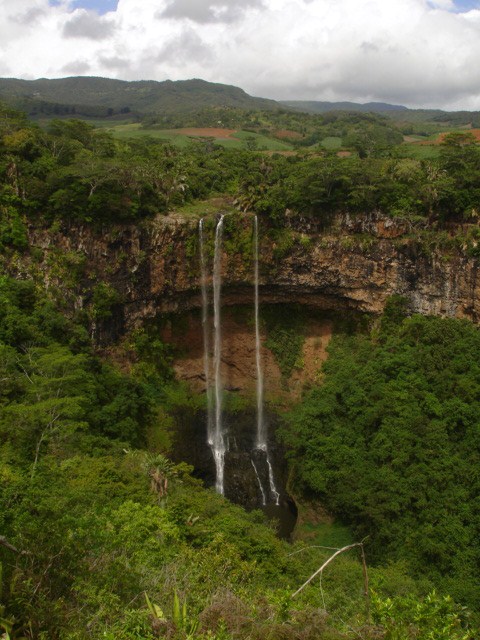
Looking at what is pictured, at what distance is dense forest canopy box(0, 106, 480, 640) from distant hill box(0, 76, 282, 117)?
3080 inches

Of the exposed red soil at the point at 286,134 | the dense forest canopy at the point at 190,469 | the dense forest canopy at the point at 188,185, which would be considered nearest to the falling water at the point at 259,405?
the dense forest canopy at the point at 190,469

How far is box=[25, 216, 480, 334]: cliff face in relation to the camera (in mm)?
21188

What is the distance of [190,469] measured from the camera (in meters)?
15.9

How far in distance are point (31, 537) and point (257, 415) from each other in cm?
1791

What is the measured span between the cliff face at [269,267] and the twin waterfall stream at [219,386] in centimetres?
36

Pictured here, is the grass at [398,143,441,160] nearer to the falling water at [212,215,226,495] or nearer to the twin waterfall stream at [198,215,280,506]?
the twin waterfall stream at [198,215,280,506]

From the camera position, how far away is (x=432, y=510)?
14.8 metres

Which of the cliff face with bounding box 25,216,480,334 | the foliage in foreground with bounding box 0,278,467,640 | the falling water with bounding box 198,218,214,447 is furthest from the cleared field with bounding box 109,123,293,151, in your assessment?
the foliage in foreground with bounding box 0,278,467,640

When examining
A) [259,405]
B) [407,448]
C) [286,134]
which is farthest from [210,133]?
[407,448]

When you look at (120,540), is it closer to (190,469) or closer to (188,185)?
(190,469)

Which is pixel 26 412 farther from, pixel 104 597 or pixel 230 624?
pixel 230 624

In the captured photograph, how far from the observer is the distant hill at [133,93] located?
357 feet

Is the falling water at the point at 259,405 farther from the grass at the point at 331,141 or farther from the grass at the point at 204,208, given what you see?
the grass at the point at 331,141

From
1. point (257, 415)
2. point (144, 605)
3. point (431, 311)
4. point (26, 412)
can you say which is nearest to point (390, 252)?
point (431, 311)
